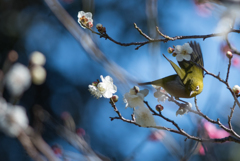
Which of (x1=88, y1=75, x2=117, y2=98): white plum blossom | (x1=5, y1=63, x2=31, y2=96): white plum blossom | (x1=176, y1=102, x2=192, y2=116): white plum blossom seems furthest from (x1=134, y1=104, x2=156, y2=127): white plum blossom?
(x1=5, y1=63, x2=31, y2=96): white plum blossom

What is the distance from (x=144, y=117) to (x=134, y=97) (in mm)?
129

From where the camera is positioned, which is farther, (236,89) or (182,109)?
(182,109)

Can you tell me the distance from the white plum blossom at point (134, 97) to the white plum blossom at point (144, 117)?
0.03 metres

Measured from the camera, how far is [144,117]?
4.55ft

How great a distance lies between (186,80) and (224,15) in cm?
84

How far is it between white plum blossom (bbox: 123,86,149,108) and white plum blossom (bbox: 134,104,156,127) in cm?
3

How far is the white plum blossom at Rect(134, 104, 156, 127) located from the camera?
4.55 feet

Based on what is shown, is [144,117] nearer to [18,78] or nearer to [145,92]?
[145,92]

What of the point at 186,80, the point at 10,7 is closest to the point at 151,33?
the point at 186,80

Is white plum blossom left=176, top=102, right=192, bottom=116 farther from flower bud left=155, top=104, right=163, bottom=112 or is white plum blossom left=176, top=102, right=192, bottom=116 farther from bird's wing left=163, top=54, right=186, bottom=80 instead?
bird's wing left=163, top=54, right=186, bottom=80

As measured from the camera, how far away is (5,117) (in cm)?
178

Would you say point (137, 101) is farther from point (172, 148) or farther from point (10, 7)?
point (10, 7)

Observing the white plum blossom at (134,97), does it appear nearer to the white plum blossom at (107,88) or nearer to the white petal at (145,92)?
the white petal at (145,92)

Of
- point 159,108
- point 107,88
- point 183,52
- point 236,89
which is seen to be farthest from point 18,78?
point 236,89
